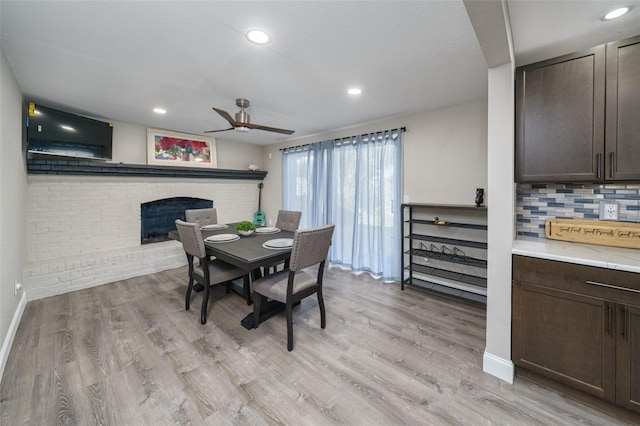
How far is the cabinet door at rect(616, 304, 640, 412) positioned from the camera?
53.4 inches

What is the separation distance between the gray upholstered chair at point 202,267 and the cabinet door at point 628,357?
9.16ft

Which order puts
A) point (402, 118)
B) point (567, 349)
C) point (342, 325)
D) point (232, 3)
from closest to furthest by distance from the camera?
point (232, 3) < point (567, 349) < point (342, 325) < point (402, 118)

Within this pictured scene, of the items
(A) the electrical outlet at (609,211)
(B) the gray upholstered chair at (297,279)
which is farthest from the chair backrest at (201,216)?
(A) the electrical outlet at (609,211)

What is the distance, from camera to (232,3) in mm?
1407

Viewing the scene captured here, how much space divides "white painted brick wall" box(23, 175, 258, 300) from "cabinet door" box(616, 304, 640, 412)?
15.9 feet

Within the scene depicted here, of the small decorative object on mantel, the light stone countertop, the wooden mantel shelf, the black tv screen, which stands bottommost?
the light stone countertop

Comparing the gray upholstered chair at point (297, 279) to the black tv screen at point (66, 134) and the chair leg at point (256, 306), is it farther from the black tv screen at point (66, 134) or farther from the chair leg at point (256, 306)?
the black tv screen at point (66, 134)

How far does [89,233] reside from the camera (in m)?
3.58

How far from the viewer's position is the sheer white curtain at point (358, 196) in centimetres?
358

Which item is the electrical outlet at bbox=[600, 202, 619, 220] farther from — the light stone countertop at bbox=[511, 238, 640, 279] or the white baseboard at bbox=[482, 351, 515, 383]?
the white baseboard at bbox=[482, 351, 515, 383]

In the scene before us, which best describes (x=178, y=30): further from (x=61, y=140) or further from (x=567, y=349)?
(x=567, y=349)

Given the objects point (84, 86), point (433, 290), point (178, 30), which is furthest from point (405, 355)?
→ point (84, 86)

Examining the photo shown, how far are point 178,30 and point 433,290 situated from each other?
3.54 meters

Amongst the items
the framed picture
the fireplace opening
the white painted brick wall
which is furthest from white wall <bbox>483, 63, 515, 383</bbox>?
the fireplace opening
